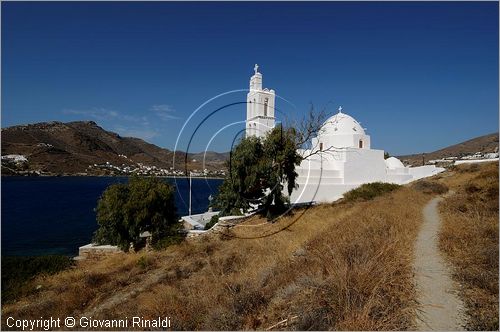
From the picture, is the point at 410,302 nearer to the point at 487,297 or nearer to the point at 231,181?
the point at 487,297

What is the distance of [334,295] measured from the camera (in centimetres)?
497

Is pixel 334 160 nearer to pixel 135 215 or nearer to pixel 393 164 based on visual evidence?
pixel 393 164

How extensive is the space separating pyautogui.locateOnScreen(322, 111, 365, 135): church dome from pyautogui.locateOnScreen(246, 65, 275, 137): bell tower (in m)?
10.8

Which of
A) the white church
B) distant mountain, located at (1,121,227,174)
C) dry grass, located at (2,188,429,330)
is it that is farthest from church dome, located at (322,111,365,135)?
distant mountain, located at (1,121,227,174)

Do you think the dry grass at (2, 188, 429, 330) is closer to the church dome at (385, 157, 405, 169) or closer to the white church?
the white church

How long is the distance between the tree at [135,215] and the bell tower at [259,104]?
9137mm

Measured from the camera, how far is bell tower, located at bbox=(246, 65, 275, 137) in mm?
23891

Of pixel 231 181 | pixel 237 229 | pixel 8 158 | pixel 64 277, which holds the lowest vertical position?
pixel 64 277

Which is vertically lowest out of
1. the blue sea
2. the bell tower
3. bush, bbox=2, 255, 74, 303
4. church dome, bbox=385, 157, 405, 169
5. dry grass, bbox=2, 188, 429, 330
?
the blue sea

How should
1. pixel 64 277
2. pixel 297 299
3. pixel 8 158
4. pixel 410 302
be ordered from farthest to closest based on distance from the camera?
pixel 8 158
pixel 64 277
pixel 297 299
pixel 410 302

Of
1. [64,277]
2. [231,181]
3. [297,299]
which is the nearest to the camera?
[297,299]

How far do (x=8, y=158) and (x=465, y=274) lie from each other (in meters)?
140

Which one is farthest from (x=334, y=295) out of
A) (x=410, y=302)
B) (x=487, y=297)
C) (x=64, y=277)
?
(x=64, y=277)

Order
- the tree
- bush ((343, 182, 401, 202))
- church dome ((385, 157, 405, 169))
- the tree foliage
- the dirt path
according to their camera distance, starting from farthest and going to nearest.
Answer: church dome ((385, 157, 405, 169)) < bush ((343, 182, 401, 202)) < the tree < the tree foliage < the dirt path
